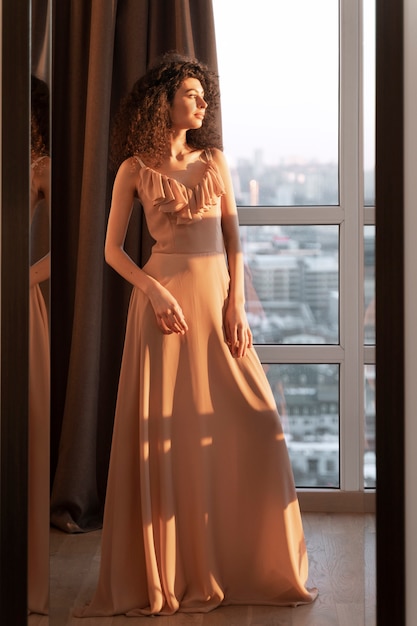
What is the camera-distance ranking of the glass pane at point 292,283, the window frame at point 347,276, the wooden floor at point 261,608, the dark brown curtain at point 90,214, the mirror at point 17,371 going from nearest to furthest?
1. the mirror at point 17,371
2. the wooden floor at point 261,608
3. the dark brown curtain at point 90,214
4. the window frame at point 347,276
5. the glass pane at point 292,283

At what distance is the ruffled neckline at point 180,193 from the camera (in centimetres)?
230

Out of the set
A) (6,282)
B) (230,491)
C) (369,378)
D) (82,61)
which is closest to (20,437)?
(6,282)

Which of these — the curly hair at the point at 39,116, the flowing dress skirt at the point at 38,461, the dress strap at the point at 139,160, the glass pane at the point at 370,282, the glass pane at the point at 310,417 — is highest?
the curly hair at the point at 39,116

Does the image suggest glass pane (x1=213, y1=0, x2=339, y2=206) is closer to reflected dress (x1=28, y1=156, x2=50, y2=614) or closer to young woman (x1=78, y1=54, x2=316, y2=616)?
young woman (x1=78, y1=54, x2=316, y2=616)

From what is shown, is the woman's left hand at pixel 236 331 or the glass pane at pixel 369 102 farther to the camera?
the woman's left hand at pixel 236 331

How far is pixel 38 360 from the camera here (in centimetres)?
175

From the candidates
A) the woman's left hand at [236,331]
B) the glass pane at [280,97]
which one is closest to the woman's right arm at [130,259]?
the woman's left hand at [236,331]

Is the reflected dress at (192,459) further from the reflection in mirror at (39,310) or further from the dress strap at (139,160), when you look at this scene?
the reflection in mirror at (39,310)

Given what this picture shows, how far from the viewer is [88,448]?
8.45 feet

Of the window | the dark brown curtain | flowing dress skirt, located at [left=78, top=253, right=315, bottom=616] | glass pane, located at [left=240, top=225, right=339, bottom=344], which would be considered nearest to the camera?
flowing dress skirt, located at [left=78, top=253, right=315, bottom=616]

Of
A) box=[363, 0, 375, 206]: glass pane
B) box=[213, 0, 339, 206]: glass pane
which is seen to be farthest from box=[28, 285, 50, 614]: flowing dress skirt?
box=[213, 0, 339, 206]: glass pane

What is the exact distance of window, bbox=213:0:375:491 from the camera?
8.78 feet

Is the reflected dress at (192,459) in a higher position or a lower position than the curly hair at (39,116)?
lower

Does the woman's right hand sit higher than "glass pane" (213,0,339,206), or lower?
lower
